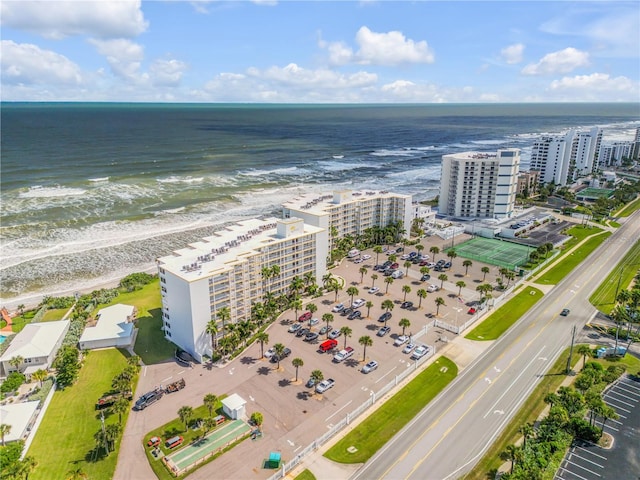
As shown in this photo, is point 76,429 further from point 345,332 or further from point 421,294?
point 421,294

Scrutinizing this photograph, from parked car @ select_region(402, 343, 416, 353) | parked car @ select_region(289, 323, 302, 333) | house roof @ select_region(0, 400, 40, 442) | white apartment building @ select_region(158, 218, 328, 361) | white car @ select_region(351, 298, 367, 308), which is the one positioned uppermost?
white apartment building @ select_region(158, 218, 328, 361)

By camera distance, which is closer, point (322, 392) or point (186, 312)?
point (322, 392)

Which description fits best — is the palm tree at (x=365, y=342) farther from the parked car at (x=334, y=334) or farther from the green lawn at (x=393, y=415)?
the green lawn at (x=393, y=415)

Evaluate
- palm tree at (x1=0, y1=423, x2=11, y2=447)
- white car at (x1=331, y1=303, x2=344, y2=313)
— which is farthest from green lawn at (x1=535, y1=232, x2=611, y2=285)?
palm tree at (x1=0, y1=423, x2=11, y2=447)

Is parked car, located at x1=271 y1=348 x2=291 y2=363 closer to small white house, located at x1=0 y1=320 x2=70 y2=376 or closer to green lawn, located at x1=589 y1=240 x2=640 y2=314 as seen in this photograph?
small white house, located at x1=0 y1=320 x2=70 y2=376

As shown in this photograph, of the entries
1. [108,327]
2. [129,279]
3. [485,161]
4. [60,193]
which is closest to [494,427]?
[108,327]

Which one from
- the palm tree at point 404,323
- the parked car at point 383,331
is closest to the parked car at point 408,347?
the palm tree at point 404,323

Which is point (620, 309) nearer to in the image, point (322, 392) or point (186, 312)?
point (322, 392)
